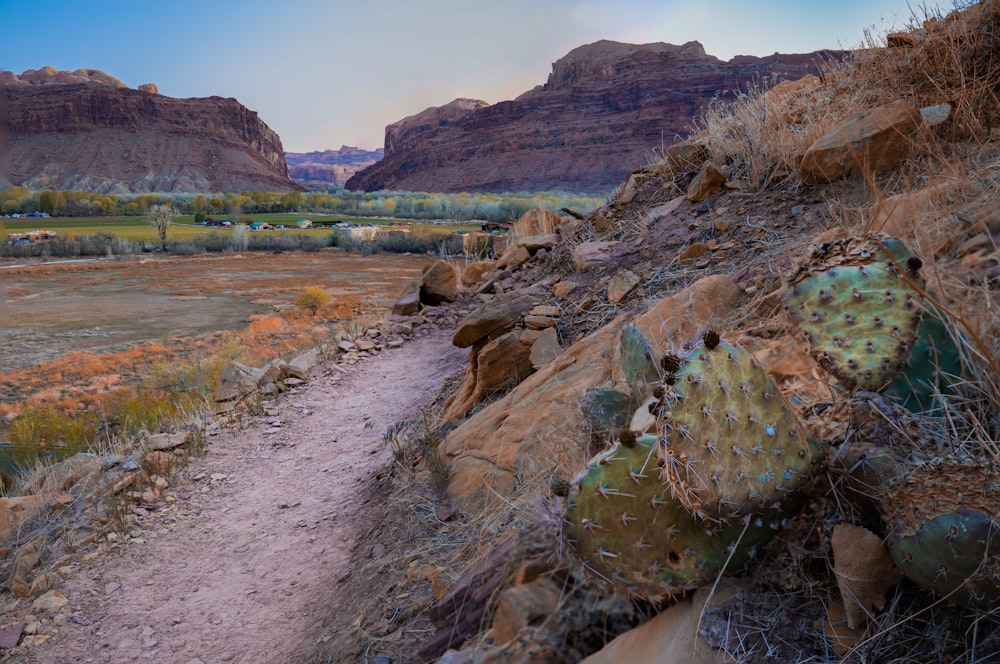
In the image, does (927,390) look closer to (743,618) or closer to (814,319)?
(814,319)

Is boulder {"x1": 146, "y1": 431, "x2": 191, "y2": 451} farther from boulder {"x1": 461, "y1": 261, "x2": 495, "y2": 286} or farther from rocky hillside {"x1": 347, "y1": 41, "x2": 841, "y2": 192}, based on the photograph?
rocky hillside {"x1": 347, "y1": 41, "x2": 841, "y2": 192}

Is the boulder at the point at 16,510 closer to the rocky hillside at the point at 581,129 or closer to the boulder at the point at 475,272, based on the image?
the boulder at the point at 475,272

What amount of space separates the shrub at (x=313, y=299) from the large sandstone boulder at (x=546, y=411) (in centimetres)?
892

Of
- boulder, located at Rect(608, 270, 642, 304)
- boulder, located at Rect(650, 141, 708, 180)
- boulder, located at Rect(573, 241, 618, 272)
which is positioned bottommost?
boulder, located at Rect(608, 270, 642, 304)

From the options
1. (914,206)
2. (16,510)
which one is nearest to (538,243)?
(914,206)

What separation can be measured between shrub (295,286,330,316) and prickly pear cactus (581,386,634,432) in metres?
10.4

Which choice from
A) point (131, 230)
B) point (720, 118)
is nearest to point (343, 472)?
point (720, 118)

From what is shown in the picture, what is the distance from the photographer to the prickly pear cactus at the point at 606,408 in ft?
7.68

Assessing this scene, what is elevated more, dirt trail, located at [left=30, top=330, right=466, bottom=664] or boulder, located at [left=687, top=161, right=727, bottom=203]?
boulder, located at [left=687, top=161, right=727, bottom=203]

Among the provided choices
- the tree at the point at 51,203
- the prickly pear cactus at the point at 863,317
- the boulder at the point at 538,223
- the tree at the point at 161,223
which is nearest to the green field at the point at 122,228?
the tree at the point at 161,223

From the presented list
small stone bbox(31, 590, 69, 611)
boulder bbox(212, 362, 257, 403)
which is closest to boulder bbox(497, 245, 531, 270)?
boulder bbox(212, 362, 257, 403)

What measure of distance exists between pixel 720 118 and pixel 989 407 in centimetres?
659

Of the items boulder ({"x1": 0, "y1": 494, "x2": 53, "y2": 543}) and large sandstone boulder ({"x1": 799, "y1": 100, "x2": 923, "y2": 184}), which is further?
boulder ({"x1": 0, "y1": 494, "x2": 53, "y2": 543})

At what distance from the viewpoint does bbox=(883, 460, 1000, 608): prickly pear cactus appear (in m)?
1.23
